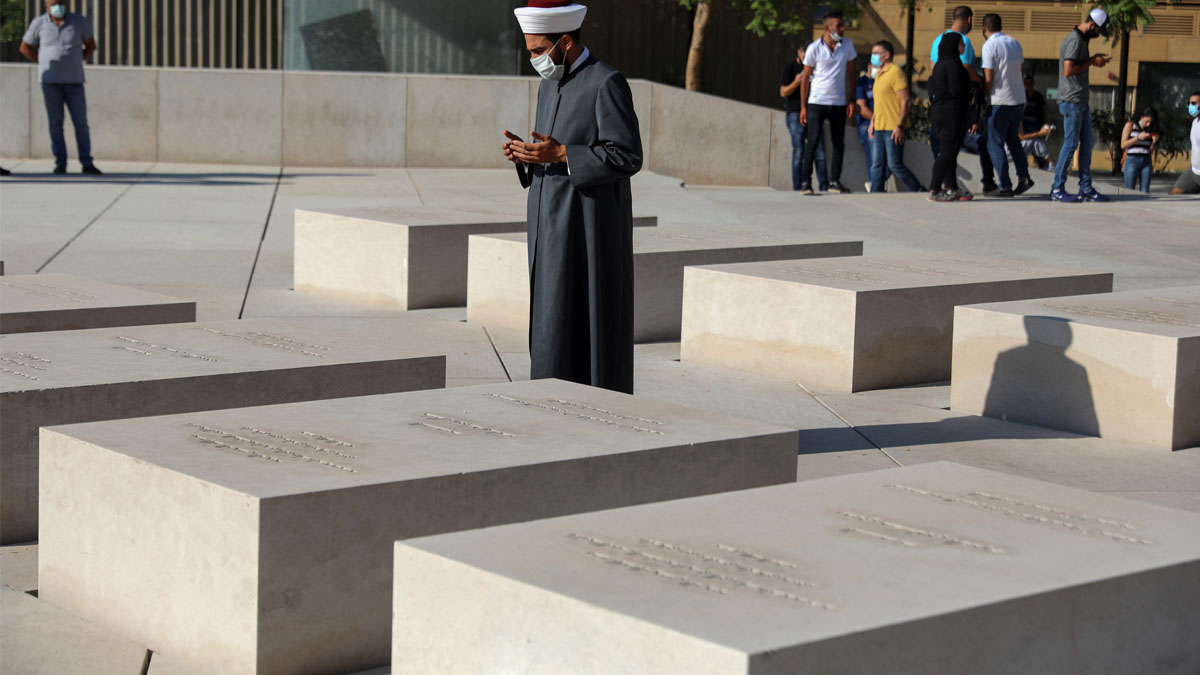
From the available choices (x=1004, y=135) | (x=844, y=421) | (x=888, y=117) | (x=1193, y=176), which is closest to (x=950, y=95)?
(x=1004, y=135)

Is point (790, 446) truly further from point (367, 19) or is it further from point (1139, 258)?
point (367, 19)

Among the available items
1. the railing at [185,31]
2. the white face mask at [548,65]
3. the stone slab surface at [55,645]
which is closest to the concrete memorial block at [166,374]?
the stone slab surface at [55,645]

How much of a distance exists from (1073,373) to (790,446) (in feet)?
9.19

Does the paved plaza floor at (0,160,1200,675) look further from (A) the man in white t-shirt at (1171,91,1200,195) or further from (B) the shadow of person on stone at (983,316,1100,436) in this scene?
(A) the man in white t-shirt at (1171,91,1200,195)

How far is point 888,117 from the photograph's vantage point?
18531 millimetres

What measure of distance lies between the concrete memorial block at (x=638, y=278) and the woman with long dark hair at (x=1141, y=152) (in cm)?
1616

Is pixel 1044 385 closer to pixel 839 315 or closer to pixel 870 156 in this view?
pixel 839 315

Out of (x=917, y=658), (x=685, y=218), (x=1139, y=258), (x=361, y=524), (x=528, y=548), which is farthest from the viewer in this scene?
(x=685, y=218)

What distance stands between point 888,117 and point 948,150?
71.0 inches

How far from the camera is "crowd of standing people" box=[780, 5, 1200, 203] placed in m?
16.7

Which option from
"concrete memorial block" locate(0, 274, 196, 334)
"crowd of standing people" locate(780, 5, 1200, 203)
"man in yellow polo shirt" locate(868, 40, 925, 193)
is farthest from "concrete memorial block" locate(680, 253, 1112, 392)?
"man in yellow polo shirt" locate(868, 40, 925, 193)

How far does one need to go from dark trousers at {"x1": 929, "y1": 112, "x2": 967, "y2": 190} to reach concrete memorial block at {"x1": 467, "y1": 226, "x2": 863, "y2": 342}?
677 centimetres

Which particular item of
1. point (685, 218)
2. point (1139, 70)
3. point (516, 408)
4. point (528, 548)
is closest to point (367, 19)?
point (685, 218)

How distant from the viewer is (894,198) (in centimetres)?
1795
